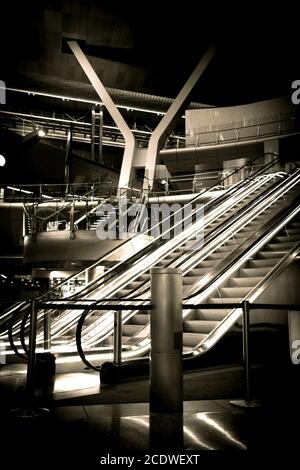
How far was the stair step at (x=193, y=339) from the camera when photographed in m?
7.41

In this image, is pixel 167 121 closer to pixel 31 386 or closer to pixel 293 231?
pixel 293 231

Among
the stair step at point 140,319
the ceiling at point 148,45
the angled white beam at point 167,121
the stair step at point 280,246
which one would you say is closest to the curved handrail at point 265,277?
the stair step at point 280,246

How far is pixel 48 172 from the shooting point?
115 feet

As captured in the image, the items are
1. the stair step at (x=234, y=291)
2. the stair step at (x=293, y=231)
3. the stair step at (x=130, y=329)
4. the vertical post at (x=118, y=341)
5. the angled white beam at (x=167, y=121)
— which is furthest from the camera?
the angled white beam at (x=167, y=121)

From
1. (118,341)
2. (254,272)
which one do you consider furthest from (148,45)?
(118,341)

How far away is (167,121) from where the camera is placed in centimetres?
2941

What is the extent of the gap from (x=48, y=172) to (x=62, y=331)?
27.3 meters

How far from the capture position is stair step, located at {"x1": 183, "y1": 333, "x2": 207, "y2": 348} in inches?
292

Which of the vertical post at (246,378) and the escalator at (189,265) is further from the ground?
the escalator at (189,265)

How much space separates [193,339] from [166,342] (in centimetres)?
325

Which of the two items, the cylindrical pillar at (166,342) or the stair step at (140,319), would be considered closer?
the cylindrical pillar at (166,342)

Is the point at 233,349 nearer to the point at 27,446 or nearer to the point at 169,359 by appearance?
the point at 169,359

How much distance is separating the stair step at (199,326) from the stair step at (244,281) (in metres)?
1.33

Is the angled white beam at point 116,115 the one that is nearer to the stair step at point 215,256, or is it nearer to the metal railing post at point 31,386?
the stair step at point 215,256
